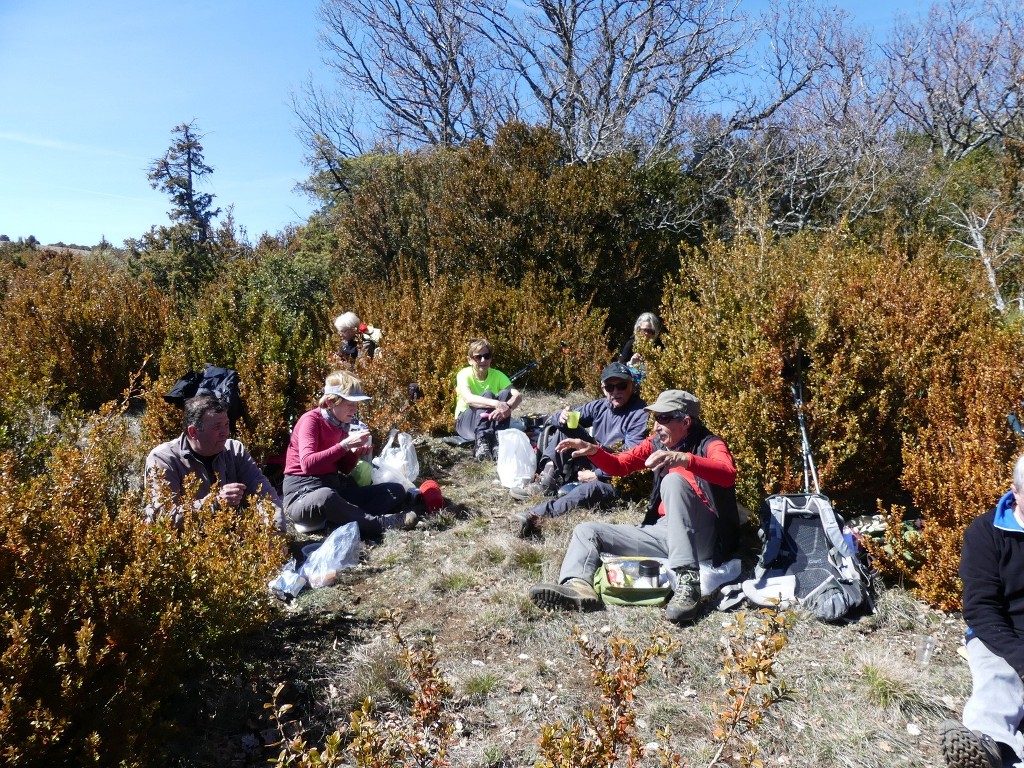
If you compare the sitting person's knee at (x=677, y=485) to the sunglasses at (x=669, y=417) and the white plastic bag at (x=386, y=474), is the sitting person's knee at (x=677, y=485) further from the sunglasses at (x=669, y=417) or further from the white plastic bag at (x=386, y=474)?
the white plastic bag at (x=386, y=474)

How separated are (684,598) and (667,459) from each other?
70cm

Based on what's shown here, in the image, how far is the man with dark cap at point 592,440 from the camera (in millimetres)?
4672

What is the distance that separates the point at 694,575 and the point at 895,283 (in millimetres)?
3399

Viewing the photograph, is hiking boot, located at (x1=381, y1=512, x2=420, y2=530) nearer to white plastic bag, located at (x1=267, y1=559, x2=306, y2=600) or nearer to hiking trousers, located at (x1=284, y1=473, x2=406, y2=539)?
hiking trousers, located at (x1=284, y1=473, x2=406, y2=539)

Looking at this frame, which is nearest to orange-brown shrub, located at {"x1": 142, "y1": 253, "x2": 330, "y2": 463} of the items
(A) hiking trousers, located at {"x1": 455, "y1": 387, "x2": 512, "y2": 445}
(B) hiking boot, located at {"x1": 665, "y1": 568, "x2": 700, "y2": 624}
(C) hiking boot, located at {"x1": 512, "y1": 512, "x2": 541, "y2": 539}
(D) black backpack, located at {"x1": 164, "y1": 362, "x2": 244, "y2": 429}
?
(D) black backpack, located at {"x1": 164, "y1": 362, "x2": 244, "y2": 429}

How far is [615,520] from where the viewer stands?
4512 mm

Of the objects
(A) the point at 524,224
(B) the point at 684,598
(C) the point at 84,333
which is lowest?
(B) the point at 684,598

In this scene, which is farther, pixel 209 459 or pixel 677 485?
pixel 209 459

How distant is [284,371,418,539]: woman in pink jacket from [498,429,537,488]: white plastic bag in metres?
1.08

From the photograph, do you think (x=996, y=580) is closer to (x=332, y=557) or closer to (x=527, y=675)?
(x=527, y=675)

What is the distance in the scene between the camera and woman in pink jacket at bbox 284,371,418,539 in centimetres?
421

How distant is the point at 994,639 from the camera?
248cm

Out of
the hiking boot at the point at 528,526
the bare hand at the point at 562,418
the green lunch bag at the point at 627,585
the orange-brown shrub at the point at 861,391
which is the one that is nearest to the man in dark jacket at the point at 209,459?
the hiking boot at the point at 528,526

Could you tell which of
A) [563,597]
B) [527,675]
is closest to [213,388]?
[563,597]
